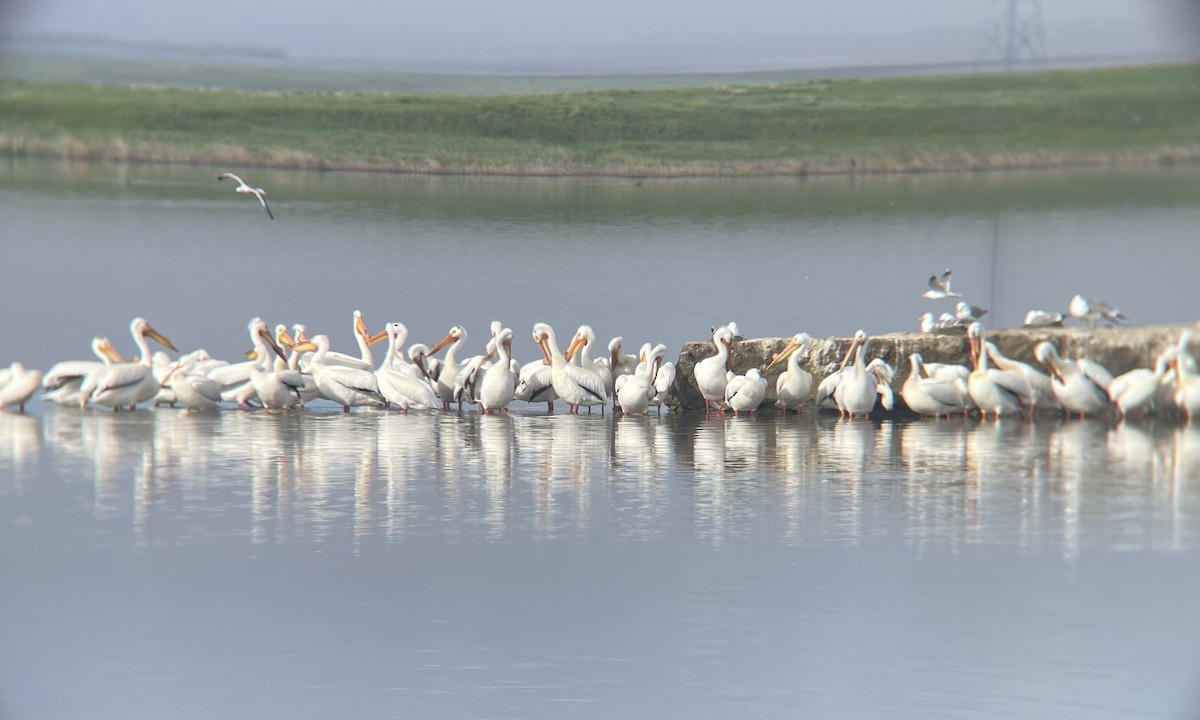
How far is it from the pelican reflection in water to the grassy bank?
56.5 feet

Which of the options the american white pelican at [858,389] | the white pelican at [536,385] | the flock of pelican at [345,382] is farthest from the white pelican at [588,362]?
the american white pelican at [858,389]

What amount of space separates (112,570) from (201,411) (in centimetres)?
382

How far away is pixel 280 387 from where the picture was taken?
9539 mm

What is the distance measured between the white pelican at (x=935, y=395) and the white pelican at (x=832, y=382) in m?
0.39

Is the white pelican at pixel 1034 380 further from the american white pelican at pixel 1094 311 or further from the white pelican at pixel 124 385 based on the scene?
the white pelican at pixel 124 385

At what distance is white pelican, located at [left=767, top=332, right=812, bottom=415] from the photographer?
958cm

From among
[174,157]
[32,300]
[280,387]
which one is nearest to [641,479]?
[280,387]

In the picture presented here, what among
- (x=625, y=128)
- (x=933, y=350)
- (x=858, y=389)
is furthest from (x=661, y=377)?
(x=625, y=128)

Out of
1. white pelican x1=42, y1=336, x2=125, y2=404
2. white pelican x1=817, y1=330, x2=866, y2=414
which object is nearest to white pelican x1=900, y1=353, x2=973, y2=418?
white pelican x1=817, y1=330, x2=866, y2=414

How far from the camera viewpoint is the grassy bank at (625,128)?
26.2 meters

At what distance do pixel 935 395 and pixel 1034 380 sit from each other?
614 mm

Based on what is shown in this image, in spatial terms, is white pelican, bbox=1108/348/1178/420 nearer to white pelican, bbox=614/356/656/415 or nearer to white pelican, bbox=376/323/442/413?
white pelican, bbox=614/356/656/415

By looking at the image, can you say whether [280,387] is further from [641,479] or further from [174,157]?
[174,157]

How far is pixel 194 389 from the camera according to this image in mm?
9469
